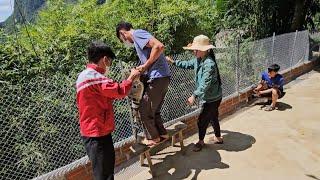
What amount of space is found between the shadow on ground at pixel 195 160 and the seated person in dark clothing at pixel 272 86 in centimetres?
180

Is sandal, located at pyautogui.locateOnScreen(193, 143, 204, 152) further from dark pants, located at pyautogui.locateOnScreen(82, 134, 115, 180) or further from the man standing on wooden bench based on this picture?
dark pants, located at pyautogui.locateOnScreen(82, 134, 115, 180)

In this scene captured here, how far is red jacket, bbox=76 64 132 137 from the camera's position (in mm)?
3740

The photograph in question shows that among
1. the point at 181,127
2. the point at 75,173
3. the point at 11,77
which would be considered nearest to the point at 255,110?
the point at 181,127

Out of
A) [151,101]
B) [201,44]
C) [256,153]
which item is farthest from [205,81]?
[256,153]

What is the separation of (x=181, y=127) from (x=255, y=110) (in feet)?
8.92

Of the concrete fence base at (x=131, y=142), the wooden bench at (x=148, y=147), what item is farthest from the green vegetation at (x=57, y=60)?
the wooden bench at (x=148, y=147)

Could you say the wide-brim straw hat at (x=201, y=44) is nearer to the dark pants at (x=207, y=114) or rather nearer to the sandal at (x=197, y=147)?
the dark pants at (x=207, y=114)

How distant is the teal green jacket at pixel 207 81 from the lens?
17.7ft

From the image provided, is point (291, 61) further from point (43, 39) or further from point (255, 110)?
point (43, 39)

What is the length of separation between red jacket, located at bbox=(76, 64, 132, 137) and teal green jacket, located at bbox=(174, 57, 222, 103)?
1736mm

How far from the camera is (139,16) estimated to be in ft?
24.2

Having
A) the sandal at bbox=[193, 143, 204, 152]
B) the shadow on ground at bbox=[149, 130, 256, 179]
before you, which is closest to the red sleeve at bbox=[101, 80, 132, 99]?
the shadow on ground at bbox=[149, 130, 256, 179]

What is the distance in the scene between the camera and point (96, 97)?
12.6 feet

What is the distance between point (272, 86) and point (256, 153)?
258 centimetres
